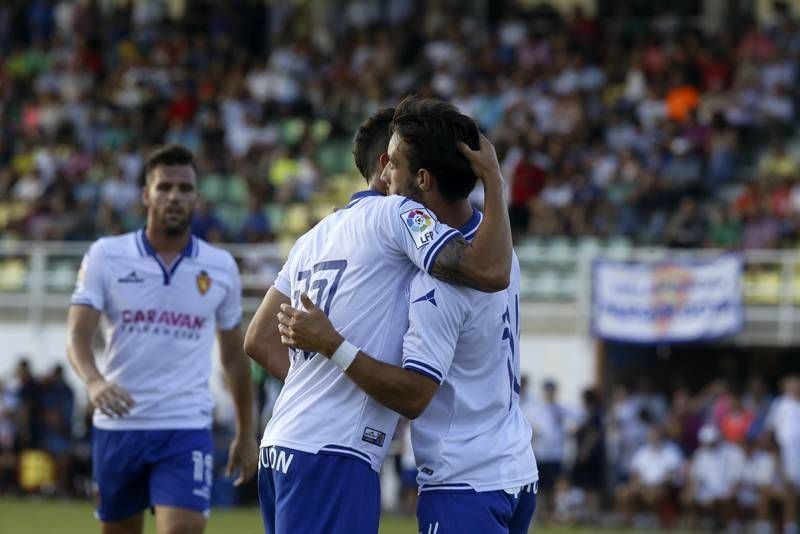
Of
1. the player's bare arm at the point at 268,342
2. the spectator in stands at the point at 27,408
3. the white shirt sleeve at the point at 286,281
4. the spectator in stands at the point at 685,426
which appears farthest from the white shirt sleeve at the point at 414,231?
the spectator in stands at the point at 27,408

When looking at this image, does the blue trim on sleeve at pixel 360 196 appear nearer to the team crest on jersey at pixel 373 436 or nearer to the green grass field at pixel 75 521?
the team crest on jersey at pixel 373 436

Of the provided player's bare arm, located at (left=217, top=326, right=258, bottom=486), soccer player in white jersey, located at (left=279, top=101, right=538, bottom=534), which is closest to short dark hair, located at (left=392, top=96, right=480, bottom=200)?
soccer player in white jersey, located at (left=279, top=101, right=538, bottom=534)

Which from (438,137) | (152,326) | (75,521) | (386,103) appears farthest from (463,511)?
(386,103)

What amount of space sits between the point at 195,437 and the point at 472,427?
3.29 metres

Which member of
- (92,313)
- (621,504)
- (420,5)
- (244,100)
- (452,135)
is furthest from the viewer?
(420,5)

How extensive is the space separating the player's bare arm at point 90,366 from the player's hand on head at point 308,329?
2.36 metres

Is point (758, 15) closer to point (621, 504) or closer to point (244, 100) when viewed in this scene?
point (244, 100)

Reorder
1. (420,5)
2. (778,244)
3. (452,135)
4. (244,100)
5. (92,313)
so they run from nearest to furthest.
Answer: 1. (452,135)
2. (92,313)
3. (778,244)
4. (244,100)
5. (420,5)

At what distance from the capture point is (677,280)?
65.6ft

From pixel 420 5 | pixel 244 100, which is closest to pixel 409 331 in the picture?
pixel 244 100

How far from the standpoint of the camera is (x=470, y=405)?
558 cm

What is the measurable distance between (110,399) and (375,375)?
2.64m

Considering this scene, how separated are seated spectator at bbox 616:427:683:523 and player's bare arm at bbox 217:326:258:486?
1084cm

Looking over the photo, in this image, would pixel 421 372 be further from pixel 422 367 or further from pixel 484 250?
pixel 484 250
